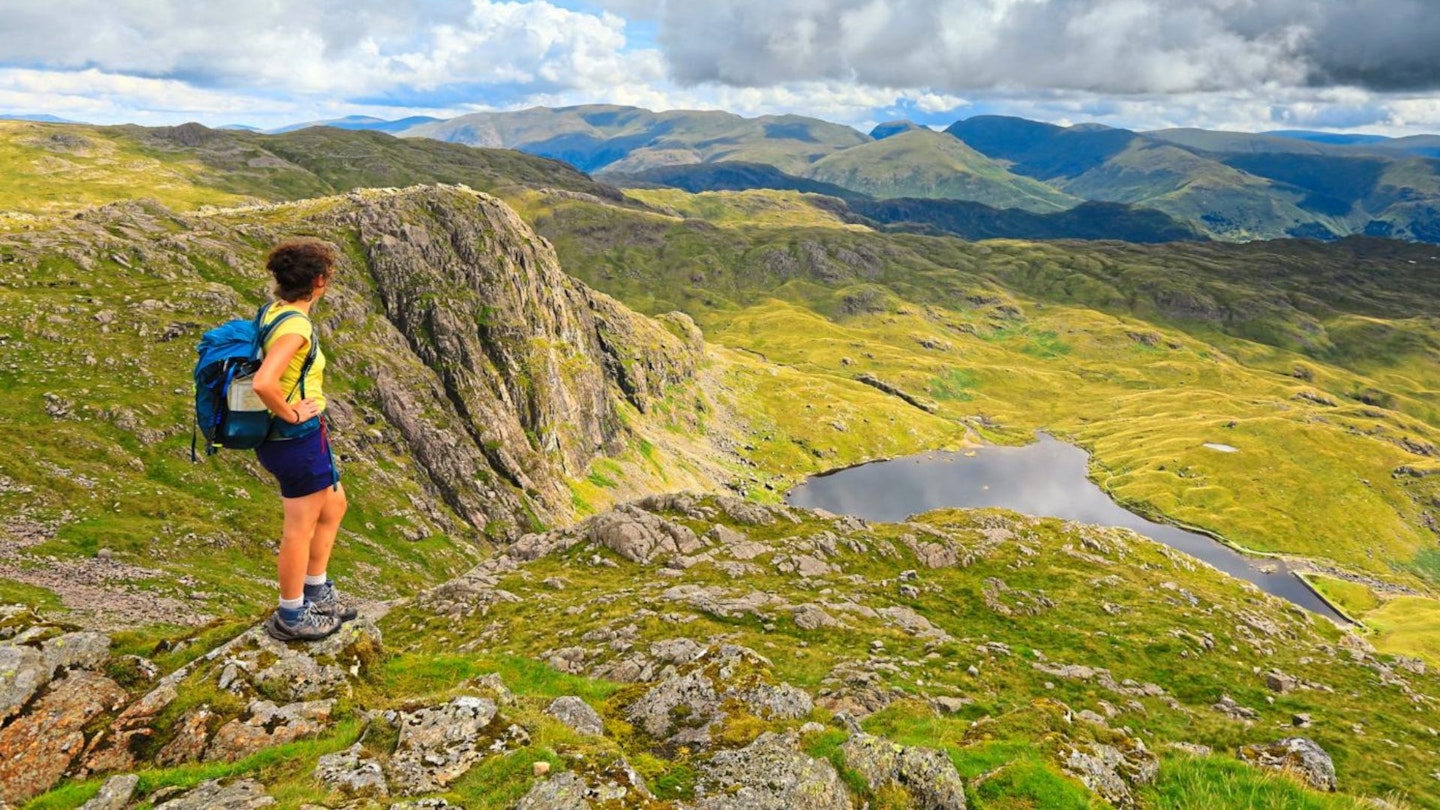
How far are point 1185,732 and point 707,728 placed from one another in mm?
33003

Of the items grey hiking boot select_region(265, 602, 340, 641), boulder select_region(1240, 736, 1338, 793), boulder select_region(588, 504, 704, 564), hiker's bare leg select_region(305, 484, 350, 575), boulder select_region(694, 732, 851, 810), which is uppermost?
hiker's bare leg select_region(305, 484, 350, 575)

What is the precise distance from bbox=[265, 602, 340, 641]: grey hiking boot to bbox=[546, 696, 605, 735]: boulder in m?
5.95

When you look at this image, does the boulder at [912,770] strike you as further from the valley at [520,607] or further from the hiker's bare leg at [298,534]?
the hiker's bare leg at [298,534]

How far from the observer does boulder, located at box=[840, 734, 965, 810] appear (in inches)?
547

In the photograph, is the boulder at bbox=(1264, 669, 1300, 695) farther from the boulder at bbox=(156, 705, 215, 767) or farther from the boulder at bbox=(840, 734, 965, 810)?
the boulder at bbox=(156, 705, 215, 767)

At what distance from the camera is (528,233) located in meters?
153

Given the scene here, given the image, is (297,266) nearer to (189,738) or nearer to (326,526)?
(326,526)

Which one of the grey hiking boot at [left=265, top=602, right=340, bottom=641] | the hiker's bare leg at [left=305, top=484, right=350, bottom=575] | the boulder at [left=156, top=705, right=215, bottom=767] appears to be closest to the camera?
the boulder at [left=156, top=705, right=215, bottom=767]

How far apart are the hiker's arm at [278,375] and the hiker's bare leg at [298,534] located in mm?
1929

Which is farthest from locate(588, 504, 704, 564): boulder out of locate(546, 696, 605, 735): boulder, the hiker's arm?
the hiker's arm

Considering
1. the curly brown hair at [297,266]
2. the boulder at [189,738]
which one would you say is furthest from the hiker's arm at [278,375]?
the boulder at [189,738]

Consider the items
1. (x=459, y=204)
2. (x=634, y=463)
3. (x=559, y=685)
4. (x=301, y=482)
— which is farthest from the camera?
(x=634, y=463)

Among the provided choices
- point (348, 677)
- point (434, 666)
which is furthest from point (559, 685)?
point (348, 677)

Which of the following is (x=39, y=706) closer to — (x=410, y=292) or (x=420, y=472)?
(x=420, y=472)
